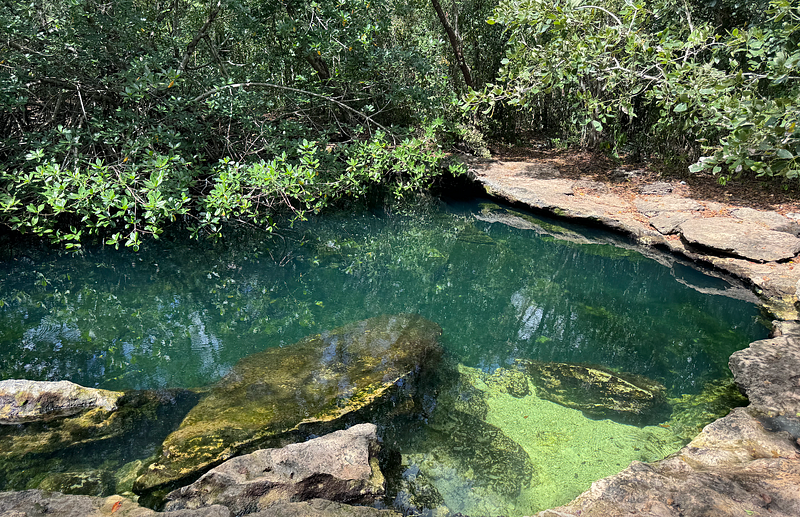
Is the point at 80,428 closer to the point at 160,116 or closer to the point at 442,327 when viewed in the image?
the point at 442,327

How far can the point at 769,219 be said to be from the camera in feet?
23.2

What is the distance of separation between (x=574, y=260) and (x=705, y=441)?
4314mm

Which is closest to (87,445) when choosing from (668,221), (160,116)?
(160,116)

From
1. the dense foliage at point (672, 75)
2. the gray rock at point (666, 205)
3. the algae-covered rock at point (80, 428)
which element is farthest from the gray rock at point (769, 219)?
the algae-covered rock at point (80, 428)

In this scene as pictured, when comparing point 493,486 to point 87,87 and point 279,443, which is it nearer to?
point 279,443

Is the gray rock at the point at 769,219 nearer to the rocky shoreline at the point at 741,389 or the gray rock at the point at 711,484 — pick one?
the rocky shoreline at the point at 741,389

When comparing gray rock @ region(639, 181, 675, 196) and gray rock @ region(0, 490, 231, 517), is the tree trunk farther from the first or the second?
gray rock @ region(0, 490, 231, 517)

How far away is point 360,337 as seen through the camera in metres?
4.71

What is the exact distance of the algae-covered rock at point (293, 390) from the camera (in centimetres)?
320

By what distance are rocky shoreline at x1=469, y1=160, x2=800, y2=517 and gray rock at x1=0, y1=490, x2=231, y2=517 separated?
1764 mm

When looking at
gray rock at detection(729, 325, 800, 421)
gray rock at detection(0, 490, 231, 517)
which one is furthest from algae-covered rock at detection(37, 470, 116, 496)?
gray rock at detection(729, 325, 800, 421)

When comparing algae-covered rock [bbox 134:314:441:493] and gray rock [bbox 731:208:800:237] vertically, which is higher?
algae-covered rock [bbox 134:314:441:493]

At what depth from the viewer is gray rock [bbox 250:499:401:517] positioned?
2.32 m

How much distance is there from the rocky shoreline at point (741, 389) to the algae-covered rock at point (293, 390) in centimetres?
176
